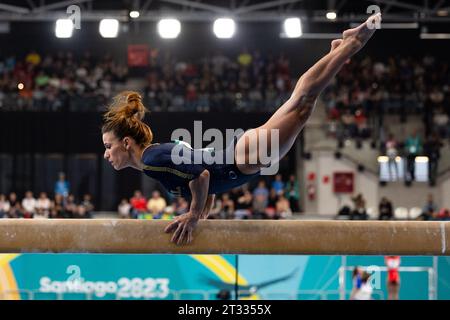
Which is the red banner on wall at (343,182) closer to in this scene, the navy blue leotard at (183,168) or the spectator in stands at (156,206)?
the spectator in stands at (156,206)

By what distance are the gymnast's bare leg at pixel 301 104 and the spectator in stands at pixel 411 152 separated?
1150cm

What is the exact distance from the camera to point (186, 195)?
4.08 metres

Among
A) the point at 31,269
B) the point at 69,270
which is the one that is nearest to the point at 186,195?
the point at 69,270

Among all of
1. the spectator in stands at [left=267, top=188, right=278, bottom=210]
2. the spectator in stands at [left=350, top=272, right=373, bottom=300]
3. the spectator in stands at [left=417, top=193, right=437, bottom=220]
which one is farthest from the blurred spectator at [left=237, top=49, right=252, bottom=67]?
the spectator in stands at [left=350, top=272, right=373, bottom=300]

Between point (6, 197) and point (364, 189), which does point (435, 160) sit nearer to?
point (364, 189)

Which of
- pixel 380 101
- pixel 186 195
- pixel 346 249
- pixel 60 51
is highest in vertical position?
pixel 60 51

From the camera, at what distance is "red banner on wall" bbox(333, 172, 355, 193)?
50.9 feet

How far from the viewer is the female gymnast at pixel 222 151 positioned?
3904mm

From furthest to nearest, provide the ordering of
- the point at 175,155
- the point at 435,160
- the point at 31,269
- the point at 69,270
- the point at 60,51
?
the point at 60,51
the point at 435,160
the point at 31,269
the point at 69,270
the point at 175,155

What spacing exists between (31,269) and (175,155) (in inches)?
265

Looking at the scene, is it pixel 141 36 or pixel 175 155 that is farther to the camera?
pixel 141 36

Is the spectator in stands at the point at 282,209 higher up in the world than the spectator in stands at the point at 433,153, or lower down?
lower down

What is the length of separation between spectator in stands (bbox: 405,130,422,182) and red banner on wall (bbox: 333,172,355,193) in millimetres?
1208

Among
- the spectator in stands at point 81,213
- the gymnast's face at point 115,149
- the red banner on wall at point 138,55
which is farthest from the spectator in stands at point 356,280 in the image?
the red banner on wall at point 138,55
